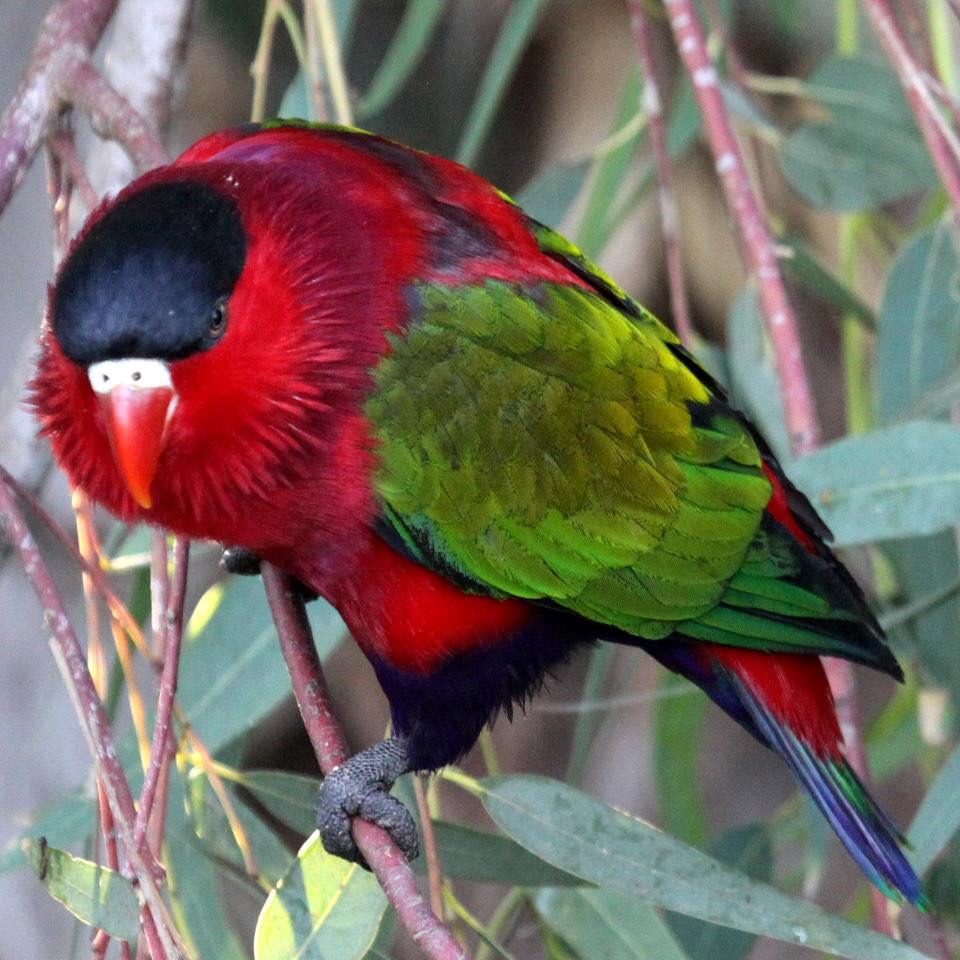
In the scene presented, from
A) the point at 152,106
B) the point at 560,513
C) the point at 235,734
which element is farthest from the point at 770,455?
the point at 152,106

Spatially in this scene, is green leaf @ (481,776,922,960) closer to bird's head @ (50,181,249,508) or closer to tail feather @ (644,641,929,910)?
tail feather @ (644,641,929,910)

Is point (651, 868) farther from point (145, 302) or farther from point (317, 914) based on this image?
point (145, 302)

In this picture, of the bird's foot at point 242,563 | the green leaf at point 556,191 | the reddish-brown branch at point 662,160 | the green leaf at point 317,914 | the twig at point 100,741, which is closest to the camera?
the twig at point 100,741

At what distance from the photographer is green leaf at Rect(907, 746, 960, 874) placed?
1.50 metres

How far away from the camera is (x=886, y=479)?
5.12 feet

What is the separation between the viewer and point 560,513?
1492mm

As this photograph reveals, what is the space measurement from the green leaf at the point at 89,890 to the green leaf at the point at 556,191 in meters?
1.27

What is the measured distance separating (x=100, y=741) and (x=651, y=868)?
0.49m

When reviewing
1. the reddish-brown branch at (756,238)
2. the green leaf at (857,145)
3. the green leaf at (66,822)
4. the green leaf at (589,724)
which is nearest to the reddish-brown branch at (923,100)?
the reddish-brown branch at (756,238)

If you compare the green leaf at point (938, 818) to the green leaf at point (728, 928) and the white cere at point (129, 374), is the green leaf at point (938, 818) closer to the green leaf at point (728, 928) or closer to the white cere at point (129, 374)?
the green leaf at point (728, 928)

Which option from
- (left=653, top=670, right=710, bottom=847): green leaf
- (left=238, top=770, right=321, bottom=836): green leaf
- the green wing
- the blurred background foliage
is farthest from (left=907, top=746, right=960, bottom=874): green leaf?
(left=238, top=770, right=321, bottom=836): green leaf

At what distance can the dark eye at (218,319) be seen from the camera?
120 cm

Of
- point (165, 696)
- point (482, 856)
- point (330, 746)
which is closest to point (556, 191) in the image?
point (482, 856)

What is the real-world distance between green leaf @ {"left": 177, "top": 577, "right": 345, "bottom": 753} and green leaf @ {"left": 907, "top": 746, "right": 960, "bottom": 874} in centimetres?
63
